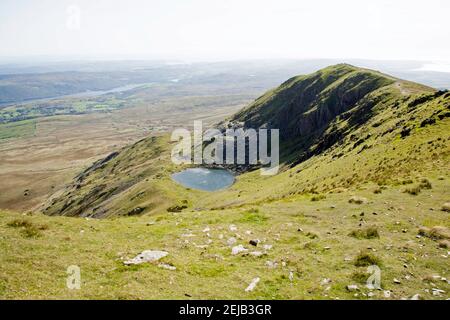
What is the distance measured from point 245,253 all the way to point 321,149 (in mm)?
81672

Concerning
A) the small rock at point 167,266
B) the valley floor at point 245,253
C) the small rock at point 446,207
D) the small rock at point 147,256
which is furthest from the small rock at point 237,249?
the small rock at point 446,207

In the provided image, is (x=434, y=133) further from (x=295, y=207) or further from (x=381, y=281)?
(x=381, y=281)

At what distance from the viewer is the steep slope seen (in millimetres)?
47031

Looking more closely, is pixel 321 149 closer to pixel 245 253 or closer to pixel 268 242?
pixel 268 242

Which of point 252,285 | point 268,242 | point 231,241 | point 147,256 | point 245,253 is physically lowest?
point 231,241

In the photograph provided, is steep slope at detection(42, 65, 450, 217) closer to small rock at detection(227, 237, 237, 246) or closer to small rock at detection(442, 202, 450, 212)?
small rock at detection(442, 202, 450, 212)

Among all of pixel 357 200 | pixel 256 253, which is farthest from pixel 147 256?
pixel 357 200

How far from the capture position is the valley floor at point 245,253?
643 inches

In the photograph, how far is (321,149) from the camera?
9825 cm

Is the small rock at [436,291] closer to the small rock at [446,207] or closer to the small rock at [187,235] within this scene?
the small rock at [446,207]
